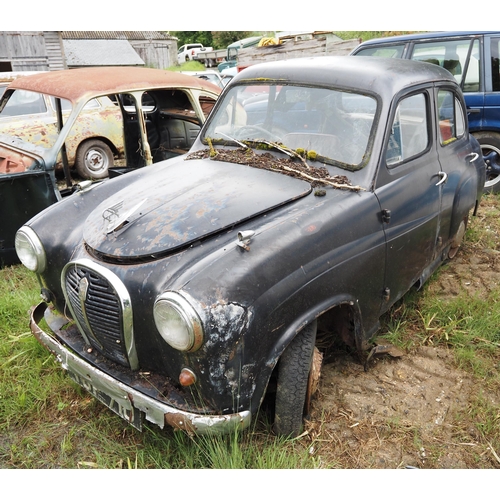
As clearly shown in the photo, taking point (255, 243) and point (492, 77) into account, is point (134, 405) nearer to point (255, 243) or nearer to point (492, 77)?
point (255, 243)

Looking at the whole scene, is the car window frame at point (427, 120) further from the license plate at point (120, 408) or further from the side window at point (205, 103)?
the side window at point (205, 103)

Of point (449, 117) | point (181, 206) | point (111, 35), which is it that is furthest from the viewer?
point (111, 35)

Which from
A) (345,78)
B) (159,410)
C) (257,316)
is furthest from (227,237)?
(345,78)

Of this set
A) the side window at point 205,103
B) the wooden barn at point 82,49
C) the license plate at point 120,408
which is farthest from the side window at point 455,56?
the wooden barn at point 82,49

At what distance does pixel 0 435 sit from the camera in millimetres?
2617

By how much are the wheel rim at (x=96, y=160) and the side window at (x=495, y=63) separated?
536 centimetres

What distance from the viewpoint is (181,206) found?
8.38 feet

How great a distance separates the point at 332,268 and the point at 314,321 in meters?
0.28

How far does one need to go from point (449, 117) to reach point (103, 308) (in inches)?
119

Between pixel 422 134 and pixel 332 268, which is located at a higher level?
pixel 422 134

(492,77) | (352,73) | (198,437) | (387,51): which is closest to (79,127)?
(387,51)

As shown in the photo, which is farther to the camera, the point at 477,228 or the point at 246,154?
the point at 477,228

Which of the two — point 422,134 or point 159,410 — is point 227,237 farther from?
point 422,134

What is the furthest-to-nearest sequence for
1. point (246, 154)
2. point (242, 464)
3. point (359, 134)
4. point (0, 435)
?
point (246, 154) < point (359, 134) < point (0, 435) < point (242, 464)
